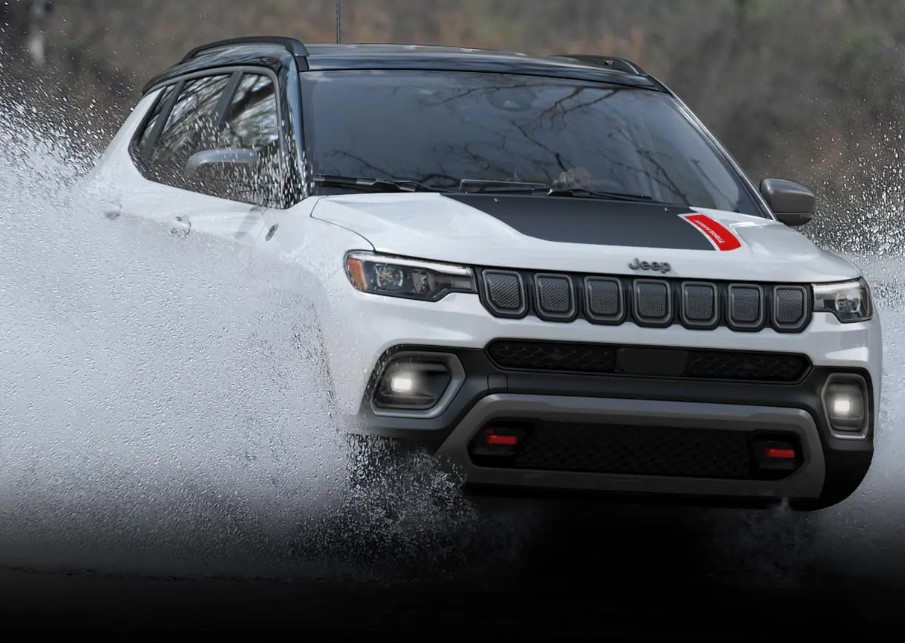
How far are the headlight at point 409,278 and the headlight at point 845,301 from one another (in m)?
1.11

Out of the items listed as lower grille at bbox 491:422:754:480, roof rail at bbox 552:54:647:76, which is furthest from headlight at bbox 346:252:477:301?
roof rail at bbox 552:54:647:76

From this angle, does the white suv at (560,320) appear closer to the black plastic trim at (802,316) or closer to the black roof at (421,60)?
the black plastic trim at (802,316)

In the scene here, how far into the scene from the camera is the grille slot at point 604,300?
17.1ft

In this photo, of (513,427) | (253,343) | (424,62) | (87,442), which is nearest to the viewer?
(513,427)

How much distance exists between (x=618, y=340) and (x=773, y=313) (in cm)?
52

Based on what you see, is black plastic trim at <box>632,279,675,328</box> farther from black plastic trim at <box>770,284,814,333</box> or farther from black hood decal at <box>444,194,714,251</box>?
black plastic trim at <box>770,284,814,333</box>

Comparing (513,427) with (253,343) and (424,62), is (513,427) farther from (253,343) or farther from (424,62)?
(424,62)

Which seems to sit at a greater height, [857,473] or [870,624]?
[857,473]

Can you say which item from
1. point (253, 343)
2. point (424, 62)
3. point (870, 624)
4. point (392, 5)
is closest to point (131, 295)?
point (253, 343)

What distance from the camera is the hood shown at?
5.23 metres

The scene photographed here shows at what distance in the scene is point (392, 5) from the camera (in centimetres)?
2634

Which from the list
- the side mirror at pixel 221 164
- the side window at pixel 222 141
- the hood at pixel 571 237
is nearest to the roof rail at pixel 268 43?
the side window at pixel 222 141

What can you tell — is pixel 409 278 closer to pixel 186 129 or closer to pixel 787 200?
pixel 787 200

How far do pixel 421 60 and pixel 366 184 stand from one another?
1004 mm
